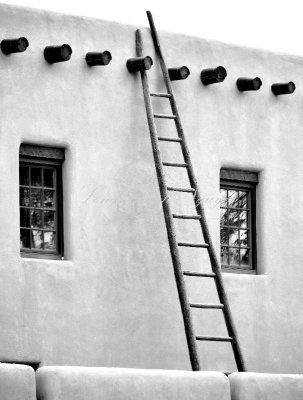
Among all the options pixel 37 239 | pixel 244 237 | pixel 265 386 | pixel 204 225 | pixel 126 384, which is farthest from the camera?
pixel 244 237

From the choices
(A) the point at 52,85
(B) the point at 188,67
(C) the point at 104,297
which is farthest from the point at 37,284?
(B) the point at 188,67

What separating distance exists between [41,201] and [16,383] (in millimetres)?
4523

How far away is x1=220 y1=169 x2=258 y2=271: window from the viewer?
1933cm

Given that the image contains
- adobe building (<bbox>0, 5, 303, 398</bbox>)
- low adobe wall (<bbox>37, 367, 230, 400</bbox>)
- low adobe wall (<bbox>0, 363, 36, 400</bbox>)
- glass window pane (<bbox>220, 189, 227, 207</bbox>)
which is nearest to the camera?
low adobe wall (<bbox>0, 363, 36, 400</bbox>)

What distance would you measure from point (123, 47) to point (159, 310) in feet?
9.79

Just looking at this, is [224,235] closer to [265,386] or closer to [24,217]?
[24,217]

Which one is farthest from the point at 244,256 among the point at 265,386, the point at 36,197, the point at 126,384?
the point at 126,384

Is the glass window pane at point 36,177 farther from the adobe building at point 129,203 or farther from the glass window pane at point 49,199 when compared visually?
the glass window pane at point 49,199

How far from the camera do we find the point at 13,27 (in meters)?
17.4

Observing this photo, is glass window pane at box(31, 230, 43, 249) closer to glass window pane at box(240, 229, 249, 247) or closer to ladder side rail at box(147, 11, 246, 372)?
ladder side rail at box(147, 11, 246, 372)

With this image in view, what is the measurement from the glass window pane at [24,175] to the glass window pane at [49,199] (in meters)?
0.28

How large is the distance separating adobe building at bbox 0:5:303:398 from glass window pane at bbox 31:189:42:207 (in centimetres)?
1

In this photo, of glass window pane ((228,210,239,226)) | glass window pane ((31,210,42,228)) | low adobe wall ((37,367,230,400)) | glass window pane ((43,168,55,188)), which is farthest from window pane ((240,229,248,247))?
low adobe wall ((37,367,230,400))

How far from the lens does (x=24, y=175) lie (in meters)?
17.5
